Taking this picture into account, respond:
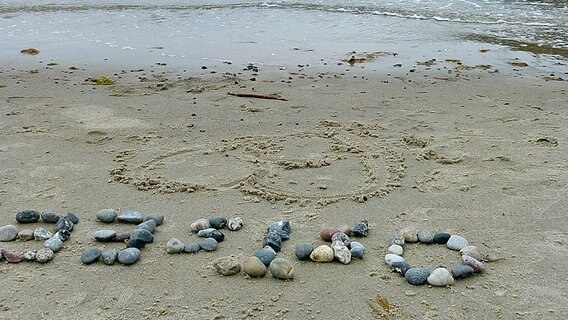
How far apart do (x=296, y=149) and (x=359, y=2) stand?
1232cm

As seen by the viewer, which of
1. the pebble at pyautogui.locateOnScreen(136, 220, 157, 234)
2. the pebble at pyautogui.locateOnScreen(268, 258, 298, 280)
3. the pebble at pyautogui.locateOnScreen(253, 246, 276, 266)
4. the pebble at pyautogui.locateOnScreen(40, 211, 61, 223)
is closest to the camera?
the pebble at pyautogui.locateOnScreen(268, 258, 298, 280)

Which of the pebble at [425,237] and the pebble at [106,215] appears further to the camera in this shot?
the pebble at [106,215]

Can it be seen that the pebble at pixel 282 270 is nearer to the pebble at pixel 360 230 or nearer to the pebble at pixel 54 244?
the pebble at pixel 360 230

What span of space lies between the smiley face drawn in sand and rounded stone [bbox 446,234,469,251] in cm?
76

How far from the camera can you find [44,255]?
2816 mm

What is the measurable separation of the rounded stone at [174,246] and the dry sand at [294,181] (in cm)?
4

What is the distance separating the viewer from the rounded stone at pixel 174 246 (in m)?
2.92

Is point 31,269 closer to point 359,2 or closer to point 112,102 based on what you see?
point 112,102

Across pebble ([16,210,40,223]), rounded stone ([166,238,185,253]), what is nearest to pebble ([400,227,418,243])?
rounded stone ([166,238,185,253])

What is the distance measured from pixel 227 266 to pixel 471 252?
1.26 m

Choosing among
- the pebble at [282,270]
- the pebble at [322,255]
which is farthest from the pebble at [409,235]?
the pebble at [282,270]

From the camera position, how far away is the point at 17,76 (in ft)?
23.0

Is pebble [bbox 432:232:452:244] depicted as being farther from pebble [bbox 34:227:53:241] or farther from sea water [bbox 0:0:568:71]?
sea water [bbox 0:0:568:71]

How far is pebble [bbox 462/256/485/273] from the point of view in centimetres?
272
